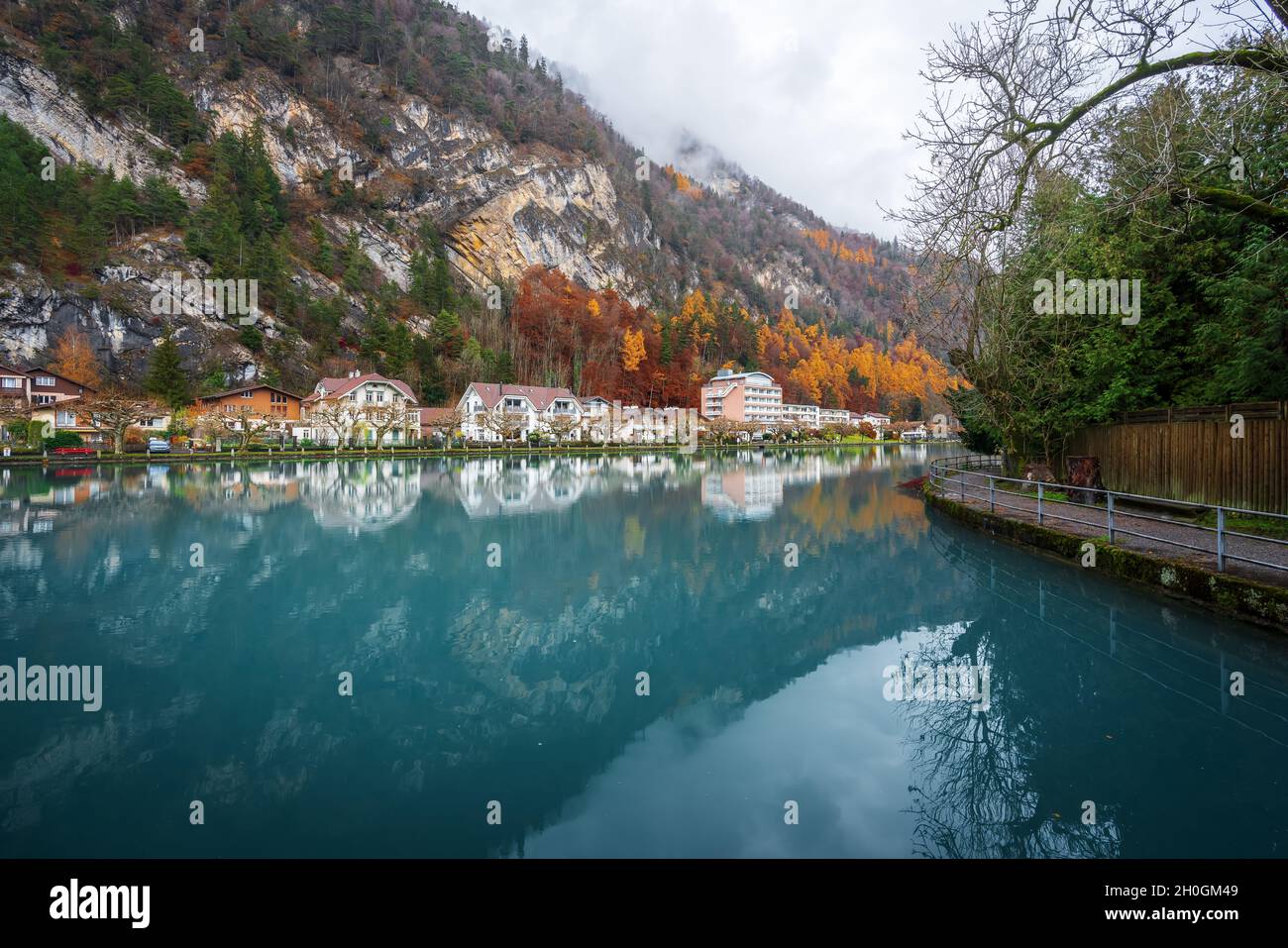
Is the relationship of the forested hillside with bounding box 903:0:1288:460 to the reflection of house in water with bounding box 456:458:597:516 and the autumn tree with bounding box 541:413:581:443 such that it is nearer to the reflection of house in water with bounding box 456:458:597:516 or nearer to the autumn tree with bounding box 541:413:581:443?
the reflection of house in water with bounding box 456:458:597:516

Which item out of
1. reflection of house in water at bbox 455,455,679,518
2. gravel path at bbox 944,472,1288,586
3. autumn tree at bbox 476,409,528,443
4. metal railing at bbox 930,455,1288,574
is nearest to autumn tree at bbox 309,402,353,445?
autumn tree at bbox 476,409,528,443

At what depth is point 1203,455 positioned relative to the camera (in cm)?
1108

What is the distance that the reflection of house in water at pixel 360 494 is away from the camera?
49.8 feet

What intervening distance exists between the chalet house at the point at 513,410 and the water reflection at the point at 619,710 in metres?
45.2

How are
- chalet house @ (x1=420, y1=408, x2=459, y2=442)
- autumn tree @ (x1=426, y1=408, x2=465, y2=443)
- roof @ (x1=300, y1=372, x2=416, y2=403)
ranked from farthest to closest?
roof @ (x1=300, y1=372, x2=416, y2=403) → chalet house @ (x1=420, y1=408, x2=459, y2=442) → autumn tree @ (x1=426, y1=408, x2=465, y2=443)

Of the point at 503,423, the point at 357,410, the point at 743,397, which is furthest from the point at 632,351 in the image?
the point at 357,410

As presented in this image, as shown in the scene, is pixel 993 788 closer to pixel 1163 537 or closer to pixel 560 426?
pixel 1163 537

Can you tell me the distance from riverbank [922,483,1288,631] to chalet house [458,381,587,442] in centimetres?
4722

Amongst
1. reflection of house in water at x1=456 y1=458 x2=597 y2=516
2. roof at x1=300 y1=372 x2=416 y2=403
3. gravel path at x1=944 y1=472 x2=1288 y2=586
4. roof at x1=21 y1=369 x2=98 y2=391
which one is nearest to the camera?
gravel path at x1=944 y1=472 x2=1288 y2=586

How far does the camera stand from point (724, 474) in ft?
103

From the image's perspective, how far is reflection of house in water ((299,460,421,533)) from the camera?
15186 mm

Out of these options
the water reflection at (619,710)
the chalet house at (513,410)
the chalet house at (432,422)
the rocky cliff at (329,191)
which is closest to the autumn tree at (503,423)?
the chalet house at (513,410)
